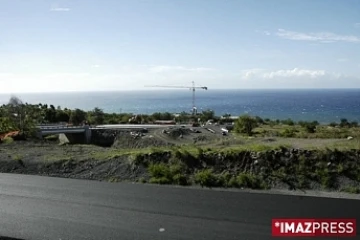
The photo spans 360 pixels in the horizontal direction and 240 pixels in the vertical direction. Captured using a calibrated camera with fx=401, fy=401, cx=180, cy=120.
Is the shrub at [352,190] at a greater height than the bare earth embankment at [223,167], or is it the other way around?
the bare earth embankment at [223,167]

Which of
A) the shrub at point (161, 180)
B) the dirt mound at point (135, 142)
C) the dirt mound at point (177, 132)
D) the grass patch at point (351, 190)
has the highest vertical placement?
the dirt mound at point (177, 132)

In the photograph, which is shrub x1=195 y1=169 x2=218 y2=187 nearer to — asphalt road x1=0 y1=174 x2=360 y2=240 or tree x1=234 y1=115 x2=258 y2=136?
asphalt road x1=0 y1=174 x2=360 y2=240

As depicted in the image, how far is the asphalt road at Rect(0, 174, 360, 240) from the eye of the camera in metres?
8.69

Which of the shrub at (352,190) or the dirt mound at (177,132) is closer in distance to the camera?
the shrub at (352,190)

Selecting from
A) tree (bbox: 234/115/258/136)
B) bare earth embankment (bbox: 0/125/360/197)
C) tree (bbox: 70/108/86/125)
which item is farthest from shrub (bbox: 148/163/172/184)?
tree (bbox: 70/108/86/125)

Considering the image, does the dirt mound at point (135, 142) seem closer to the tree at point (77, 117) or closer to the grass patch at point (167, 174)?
the grass patch at point (167, 174)

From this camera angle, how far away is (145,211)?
404 inches

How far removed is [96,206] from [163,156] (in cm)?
682

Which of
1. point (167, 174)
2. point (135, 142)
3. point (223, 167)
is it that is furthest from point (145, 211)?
point (135, 142)

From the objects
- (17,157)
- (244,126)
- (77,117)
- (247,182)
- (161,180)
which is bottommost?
(161,180)

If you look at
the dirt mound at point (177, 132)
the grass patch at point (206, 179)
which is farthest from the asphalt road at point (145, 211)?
the dirt mound at point (177, 132)

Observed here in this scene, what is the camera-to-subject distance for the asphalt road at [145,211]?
8688mm

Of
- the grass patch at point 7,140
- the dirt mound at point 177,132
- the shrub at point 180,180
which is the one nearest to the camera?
the shrub at point 180,180

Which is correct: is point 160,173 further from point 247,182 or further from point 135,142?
point 135,142
